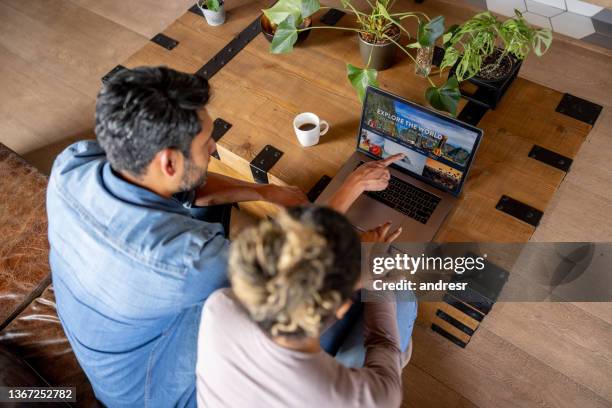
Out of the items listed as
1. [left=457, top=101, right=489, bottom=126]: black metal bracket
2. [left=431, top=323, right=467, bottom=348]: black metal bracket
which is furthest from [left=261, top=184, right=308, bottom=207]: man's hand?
[left=431, top=323, right=467, bottom=348]: black metal bracket

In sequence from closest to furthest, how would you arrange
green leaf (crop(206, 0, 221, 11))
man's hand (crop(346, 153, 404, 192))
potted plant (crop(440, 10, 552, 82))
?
potted plant (crop(440, 10, 552, 82)) < man's hand (crop(346, 153, 404, 192)) < green leaf (crop(206, 0, 221, 11))

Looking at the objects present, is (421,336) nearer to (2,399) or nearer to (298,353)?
(298,353)

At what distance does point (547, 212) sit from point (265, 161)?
1252 mm

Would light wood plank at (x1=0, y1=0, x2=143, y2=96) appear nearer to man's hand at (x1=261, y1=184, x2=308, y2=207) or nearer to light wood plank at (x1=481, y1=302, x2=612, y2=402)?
man's hand at (x1=261, y1=184, x2=308, y2=207)

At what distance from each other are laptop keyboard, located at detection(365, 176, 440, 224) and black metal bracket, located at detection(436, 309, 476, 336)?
40 cm

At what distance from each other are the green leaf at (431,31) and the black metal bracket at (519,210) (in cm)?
53

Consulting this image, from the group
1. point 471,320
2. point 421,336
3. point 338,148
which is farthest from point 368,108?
point 421,336

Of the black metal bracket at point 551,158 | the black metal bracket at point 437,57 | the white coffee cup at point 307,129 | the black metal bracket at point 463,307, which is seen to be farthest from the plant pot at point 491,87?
the black metal bracket at point 463,307

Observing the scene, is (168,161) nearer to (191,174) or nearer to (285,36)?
(191,174)

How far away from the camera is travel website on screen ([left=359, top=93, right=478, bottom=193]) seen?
1.25m

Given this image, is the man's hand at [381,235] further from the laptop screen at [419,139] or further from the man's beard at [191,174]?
the man's beard at [191,174]

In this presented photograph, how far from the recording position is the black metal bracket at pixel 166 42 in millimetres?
1863

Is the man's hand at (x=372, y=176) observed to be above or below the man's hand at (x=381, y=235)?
above

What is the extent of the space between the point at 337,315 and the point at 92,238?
21.8 inches
